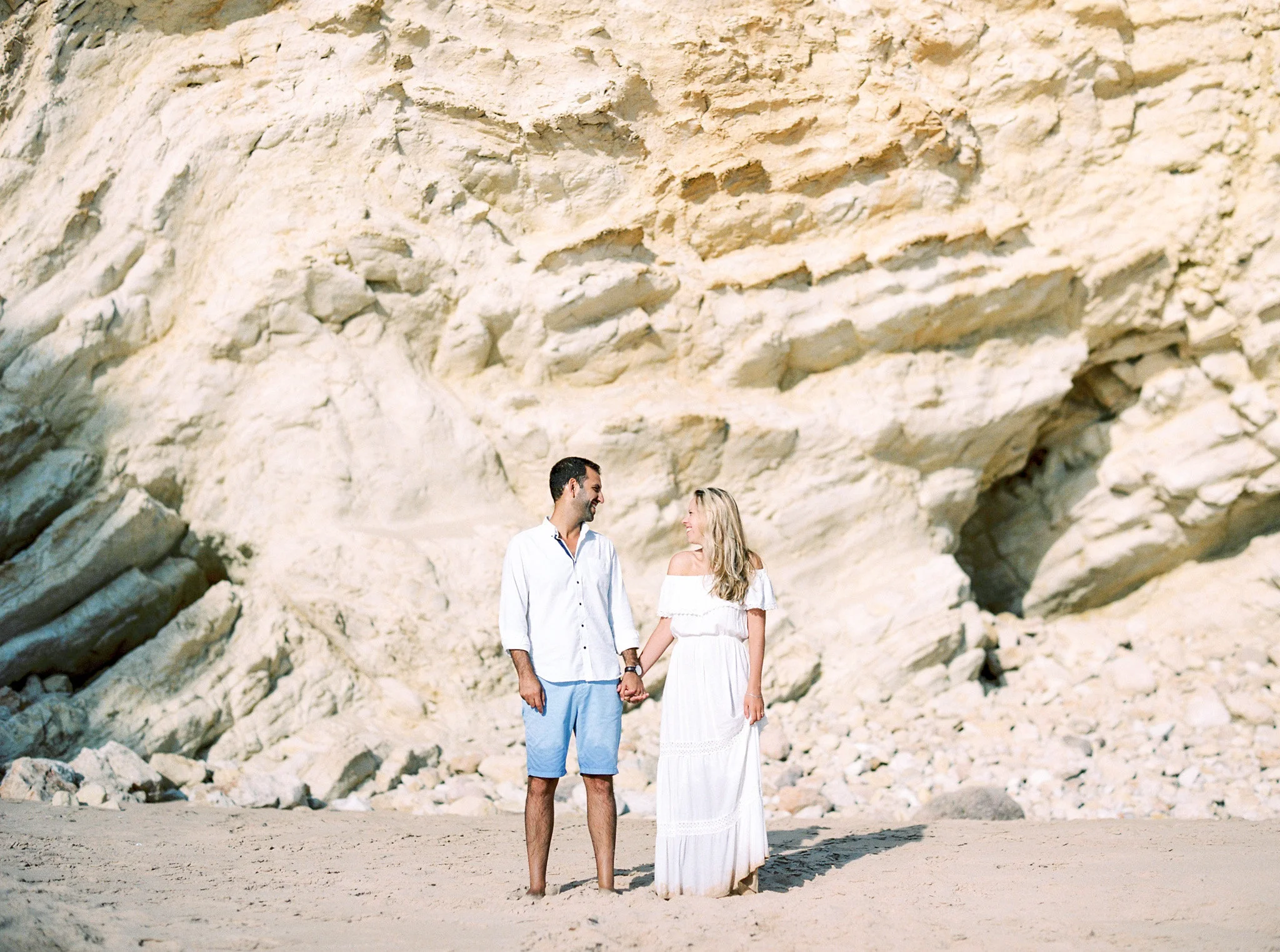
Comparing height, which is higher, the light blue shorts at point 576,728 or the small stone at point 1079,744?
the light blue shorts at point 576,728

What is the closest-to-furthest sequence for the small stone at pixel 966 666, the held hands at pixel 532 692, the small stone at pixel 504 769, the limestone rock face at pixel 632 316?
the held hands at pixel 532 692
the small stone at pixel 504 769
the limestone rock face at pixel 632 316
the small stone at pixel 966 666

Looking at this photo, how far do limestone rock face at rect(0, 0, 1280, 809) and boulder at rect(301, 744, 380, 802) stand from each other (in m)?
0.66

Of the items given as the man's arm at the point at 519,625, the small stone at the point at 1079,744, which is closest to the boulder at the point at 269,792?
the man's arm at the point at 519,625

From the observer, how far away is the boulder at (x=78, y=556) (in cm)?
748

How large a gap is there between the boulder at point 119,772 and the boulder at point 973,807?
448cm

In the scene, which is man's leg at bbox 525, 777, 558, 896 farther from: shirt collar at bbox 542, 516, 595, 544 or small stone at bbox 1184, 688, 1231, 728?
small stone at bbox 1184, 688, 1231, 728

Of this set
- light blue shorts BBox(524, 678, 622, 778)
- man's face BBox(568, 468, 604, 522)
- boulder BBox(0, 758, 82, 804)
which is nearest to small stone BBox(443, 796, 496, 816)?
boulder BBox(0, 758, 82, 804)

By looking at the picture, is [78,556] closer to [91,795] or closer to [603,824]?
[91,795]

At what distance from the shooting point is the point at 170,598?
816cm

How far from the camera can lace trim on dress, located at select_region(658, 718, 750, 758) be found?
4.22m

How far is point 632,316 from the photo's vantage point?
9297 millimetres

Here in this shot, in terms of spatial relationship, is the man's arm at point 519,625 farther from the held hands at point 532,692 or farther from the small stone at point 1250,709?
the small stone at point 1250,709

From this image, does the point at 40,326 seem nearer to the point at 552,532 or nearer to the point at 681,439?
the point at 681,439

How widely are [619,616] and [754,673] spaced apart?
1.87ft
